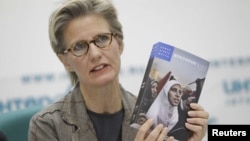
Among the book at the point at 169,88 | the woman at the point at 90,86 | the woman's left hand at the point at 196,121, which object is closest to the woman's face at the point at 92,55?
the woman at the point at 90,86

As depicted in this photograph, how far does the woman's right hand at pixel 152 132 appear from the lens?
1.15m

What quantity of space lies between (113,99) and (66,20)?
1.23ft

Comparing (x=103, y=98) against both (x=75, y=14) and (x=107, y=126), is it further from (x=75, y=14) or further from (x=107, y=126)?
(x=75, y=14)

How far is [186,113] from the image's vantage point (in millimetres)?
1196

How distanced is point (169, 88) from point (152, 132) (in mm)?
161

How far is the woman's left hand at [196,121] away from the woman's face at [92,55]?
31 centimetres

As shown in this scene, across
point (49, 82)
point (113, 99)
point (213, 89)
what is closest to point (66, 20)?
point (113, 99)

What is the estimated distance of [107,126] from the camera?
Answer: 4.47ft

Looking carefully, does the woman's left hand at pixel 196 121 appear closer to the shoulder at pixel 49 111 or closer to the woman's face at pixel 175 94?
the woman's face at pixel 175 94

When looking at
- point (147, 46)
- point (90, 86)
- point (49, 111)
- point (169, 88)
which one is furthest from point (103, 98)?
point (147, 46)

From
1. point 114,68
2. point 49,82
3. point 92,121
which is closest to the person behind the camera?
point 114,68

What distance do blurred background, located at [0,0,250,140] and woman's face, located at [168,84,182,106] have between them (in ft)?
2.88

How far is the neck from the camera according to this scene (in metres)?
1.34

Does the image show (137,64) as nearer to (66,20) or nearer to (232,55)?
(232,55)
